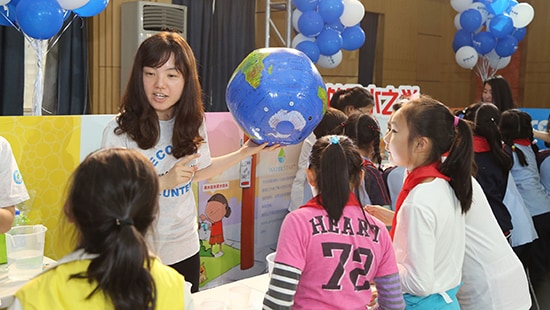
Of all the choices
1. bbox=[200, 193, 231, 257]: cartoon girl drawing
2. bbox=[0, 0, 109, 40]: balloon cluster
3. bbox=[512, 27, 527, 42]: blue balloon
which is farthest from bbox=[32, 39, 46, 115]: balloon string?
bbox=[512, 27, 527, 42]: blue balloon

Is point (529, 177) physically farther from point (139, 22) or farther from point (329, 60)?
point (139, 22)

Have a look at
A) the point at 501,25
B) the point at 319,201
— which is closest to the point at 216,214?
the point at 319,201

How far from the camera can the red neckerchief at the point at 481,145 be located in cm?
257

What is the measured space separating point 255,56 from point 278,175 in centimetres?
141

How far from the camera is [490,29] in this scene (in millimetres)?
5828

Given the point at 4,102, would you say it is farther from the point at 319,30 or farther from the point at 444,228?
the point at 444,228

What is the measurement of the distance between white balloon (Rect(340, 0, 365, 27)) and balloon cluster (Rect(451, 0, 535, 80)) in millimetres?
1591

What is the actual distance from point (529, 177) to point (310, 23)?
2209 millimetres

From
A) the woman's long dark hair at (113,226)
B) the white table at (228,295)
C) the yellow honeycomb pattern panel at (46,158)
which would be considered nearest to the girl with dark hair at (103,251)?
the woman's long dark hair at (113,226)

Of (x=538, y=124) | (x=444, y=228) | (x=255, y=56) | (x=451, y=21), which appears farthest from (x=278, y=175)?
(x=451, y=21)

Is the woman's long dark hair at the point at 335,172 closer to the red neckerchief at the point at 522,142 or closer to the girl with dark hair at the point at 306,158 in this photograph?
the girl with dark hair at the point at 306,158

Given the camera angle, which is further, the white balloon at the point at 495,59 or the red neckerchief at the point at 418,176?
the white balloon at the point at 495,59

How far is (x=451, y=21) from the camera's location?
7906mm

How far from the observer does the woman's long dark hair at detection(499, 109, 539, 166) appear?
3172 mm
